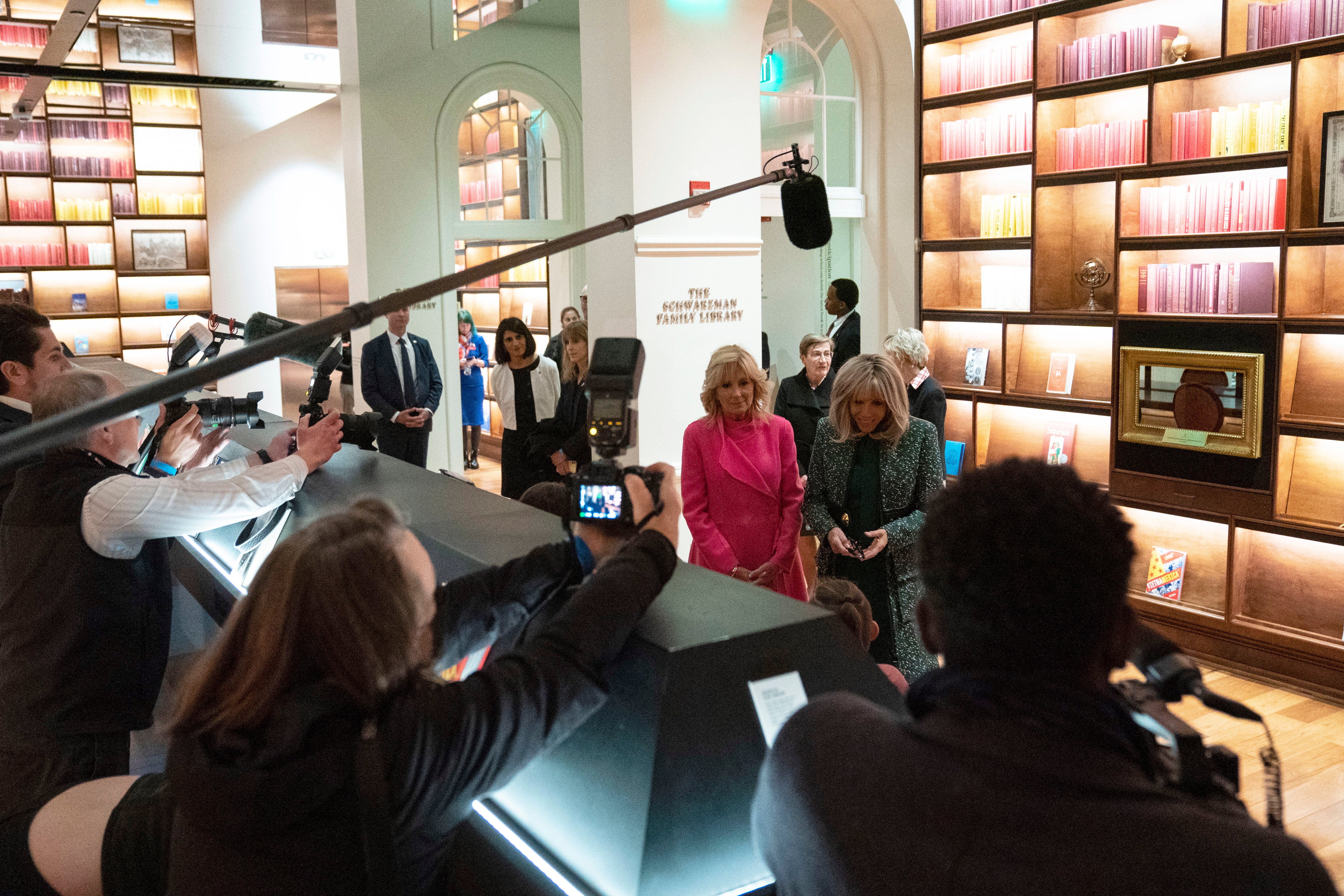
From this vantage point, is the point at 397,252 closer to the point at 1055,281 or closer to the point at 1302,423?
the point at 1055,281

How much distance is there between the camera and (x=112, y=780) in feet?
6.10

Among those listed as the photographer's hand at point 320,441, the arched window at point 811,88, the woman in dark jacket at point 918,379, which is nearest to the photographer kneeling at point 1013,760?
the photographer's hand at point 320,441

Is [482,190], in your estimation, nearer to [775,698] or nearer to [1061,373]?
[1061,373]

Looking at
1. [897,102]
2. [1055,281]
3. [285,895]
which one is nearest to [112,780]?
[285,895]

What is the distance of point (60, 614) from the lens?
2.14 meters

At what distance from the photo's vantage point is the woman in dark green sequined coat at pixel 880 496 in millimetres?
3027

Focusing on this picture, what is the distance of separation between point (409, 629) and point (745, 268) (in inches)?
169

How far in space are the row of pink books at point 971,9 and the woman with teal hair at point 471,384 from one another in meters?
4.55

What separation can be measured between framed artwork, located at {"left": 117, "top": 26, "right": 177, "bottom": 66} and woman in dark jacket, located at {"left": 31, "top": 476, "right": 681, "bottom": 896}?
1043 centimetres

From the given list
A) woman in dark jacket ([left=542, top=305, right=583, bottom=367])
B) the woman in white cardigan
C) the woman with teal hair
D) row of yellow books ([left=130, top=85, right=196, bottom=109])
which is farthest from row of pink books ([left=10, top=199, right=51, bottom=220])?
the woman in white cardigan

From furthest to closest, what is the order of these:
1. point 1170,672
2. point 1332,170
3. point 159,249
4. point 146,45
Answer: point 159,249 → point 146,45 → point 1332,170 → point 1170,672

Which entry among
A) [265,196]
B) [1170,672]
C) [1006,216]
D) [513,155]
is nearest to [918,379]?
[1006,216]

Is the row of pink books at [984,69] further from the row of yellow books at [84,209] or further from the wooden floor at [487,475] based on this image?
the row of yellow books at [84,209]

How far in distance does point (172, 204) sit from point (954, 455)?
8247 millimetres
